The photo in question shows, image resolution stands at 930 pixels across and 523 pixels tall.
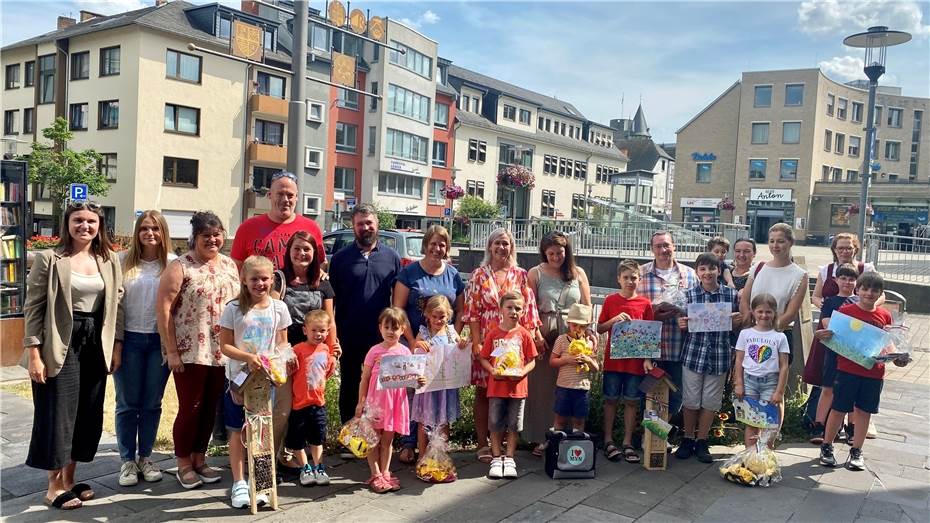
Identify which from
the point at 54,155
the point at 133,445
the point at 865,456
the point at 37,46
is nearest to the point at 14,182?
the point at 133,445

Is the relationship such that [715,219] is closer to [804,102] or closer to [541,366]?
[804,102]

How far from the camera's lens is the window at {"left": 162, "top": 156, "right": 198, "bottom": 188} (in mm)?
36000

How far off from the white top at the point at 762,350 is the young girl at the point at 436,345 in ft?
7.43

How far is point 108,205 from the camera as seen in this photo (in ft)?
117

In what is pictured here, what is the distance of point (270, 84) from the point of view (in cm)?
4009

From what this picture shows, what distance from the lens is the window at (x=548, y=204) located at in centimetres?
6419

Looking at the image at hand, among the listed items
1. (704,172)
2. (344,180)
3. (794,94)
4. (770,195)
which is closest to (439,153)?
(344,180)

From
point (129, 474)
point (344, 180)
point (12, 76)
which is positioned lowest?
point (129, 474)

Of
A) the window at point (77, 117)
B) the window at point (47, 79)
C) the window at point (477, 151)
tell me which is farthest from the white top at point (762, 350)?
the window at point (477, 151)

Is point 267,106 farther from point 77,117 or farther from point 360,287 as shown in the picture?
point 360,287

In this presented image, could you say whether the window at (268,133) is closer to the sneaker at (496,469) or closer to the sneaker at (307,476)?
the sneaker at (307,476)

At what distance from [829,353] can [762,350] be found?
1.30m

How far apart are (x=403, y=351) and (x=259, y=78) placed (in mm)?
38036

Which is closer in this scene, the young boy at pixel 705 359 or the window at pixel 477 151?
the young boy at pixel 705 359
